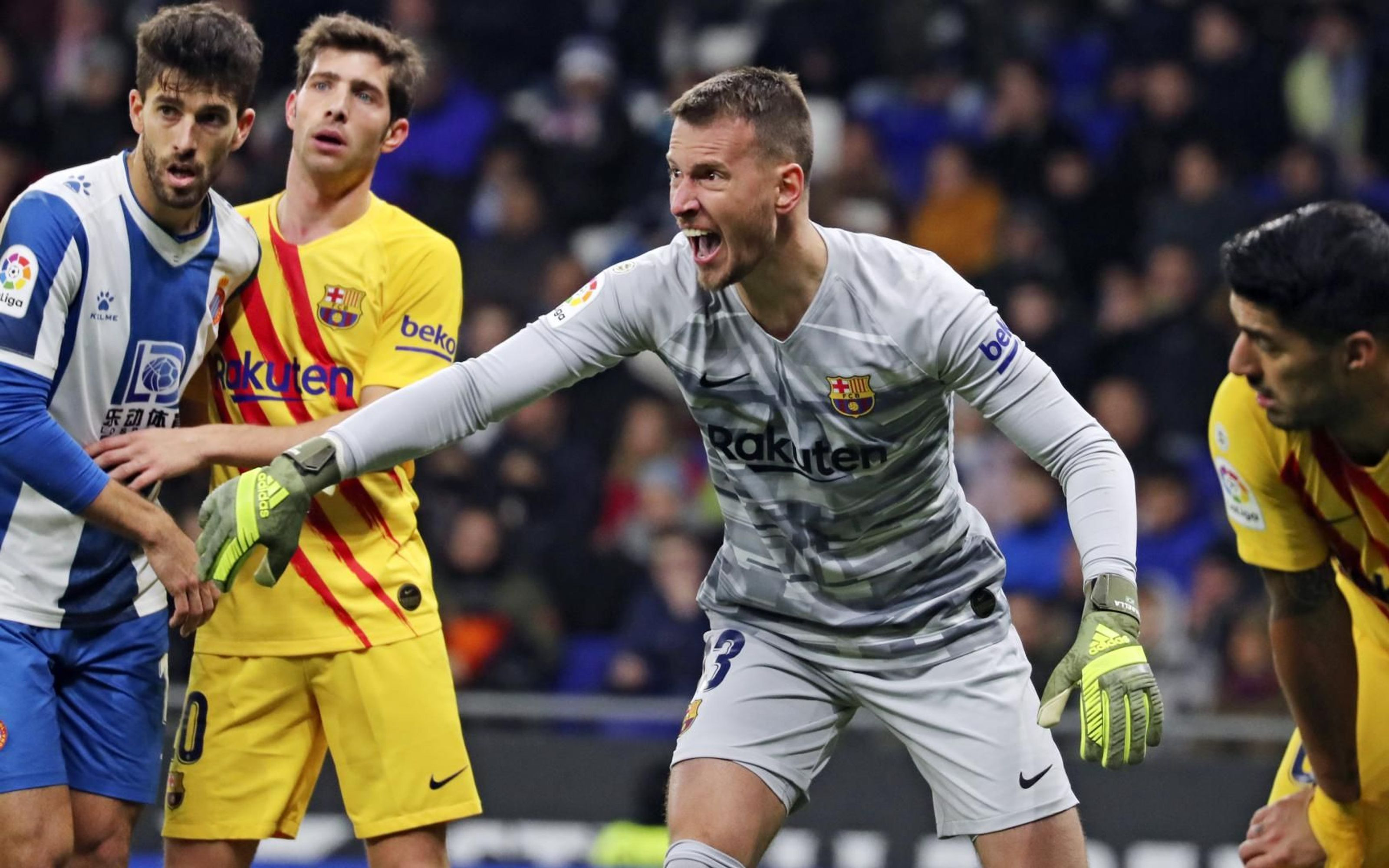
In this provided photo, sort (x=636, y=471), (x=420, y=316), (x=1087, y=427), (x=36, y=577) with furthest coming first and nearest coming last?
(x=636, y=471), (x=420, y=316), (x=36, y=577), (x=1087, y=427)

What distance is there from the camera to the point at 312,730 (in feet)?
17.2

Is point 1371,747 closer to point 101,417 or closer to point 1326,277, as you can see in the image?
point 1326,277

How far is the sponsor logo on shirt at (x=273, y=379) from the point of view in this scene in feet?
16.7

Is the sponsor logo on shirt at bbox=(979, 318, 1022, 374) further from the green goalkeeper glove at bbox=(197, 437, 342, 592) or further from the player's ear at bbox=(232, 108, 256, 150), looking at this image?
the player's ear at bbox=(232, 108, 256, 150)

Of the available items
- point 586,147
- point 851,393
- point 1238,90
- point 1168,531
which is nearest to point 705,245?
point 851,393

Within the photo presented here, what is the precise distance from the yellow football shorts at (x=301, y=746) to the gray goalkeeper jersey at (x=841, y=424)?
0.93 metres

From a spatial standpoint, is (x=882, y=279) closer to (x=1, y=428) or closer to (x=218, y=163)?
(x=218, y=163)

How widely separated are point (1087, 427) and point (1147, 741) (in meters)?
0.76

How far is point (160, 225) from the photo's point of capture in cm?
484

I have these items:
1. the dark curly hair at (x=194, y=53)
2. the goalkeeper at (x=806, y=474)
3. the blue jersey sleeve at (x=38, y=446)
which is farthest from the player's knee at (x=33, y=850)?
the dark curly hair at (x=194, y=53)

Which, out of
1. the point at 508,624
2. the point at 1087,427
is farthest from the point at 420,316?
the point at 508,624

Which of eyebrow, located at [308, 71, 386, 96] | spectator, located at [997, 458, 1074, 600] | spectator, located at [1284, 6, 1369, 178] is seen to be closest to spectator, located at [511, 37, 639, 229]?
spectator, located at [997, 458, 1074, 600]

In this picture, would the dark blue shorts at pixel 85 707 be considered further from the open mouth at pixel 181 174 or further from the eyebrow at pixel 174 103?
the eyebrow at pixel 174 103

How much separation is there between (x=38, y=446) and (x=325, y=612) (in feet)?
3.00
